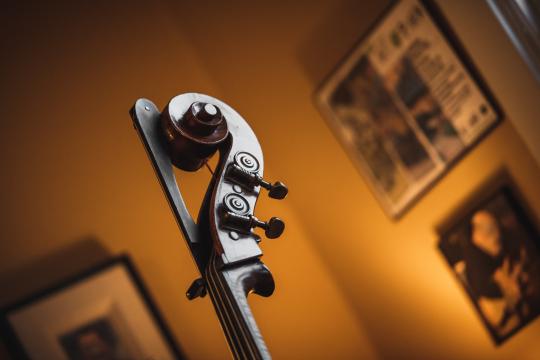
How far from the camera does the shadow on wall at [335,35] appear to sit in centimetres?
181

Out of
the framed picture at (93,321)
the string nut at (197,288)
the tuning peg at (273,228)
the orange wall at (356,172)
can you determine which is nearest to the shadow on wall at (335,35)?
the orange wall at (356,172)

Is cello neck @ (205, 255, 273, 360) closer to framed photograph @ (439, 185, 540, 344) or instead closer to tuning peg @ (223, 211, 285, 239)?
tuning peg @ (223, 211, 285, 239)

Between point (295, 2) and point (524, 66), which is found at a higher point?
point (295, 2)

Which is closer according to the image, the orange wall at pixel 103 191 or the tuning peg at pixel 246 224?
the tuning peg at pixel 246 224

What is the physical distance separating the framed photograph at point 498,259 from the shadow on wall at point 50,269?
1.21m

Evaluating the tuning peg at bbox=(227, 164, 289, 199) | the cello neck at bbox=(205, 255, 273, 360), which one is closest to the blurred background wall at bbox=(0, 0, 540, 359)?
the tuning peg at bbox=(227, 164, 289, 199)

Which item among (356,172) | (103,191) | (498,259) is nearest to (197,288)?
(498,259)

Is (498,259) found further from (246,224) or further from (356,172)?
(246,224)

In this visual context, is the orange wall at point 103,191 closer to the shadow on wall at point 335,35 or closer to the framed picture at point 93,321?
the framed picture at point 93,321

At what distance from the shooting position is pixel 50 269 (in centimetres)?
199

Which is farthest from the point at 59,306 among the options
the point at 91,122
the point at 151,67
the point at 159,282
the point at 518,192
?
the point at 518,192

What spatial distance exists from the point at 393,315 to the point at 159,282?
0.86m

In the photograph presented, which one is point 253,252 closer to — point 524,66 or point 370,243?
point 524,66

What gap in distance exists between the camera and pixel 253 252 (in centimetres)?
82
